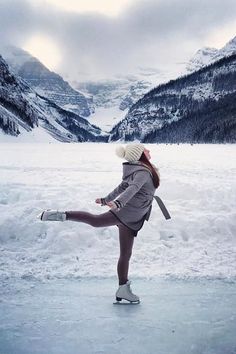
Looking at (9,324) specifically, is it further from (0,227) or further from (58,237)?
(0,227)

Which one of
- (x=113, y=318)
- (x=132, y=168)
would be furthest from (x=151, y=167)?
(x=113, y=318)

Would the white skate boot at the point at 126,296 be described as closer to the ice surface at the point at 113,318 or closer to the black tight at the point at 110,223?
the ice surface at the point at 113,318

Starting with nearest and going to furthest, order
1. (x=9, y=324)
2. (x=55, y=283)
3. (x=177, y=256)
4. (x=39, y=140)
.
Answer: (x=9, y=324)
(x=55, y=283)
(x=177, y=256)
(x=39, y=140)

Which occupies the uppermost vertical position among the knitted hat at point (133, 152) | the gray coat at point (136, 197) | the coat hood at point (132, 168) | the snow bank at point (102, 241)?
the knitted hat at point (133, 152)

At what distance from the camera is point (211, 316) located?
5.26m

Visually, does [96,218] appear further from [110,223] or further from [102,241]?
[102,241]

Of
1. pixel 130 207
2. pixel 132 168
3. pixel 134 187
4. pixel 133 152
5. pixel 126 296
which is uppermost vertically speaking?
pixel 133 152

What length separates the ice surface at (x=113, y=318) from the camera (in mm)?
4392

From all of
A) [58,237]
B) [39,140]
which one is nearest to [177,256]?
[58,237]

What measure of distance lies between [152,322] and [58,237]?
3.72 metres

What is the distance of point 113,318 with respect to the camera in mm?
5188

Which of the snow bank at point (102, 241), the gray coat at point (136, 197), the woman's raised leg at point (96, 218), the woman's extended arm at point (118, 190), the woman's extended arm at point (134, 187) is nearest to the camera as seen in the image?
the woman's extended arm at point (134, 187)

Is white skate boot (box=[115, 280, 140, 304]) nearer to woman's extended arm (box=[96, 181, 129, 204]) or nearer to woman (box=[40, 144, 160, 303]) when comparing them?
woman (box=[40, 144, 160, 303])

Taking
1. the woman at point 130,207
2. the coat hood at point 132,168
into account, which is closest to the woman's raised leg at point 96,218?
the woman at point 130,207
